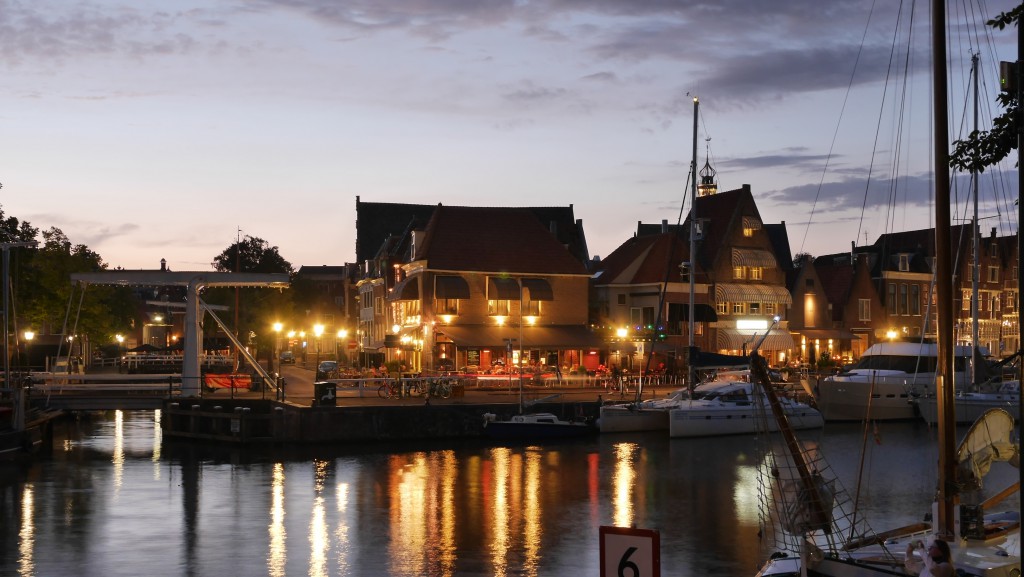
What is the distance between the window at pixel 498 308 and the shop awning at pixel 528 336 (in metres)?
0.98

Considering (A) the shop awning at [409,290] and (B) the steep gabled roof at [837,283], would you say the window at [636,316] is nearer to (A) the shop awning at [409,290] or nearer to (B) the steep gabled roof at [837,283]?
(B) the steep gabled roof at [837,283]

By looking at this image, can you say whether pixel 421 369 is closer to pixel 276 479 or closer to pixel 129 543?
pixel 276 479

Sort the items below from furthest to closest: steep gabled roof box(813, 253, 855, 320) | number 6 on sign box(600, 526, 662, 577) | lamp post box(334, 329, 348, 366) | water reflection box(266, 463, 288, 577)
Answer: lamp post box(334, 329, 348, 366) < steep gabled roof box(813, 253, 855, 320) < water reflection box(266, 463, 288, 577) < number 6 on sign box(600, 526, 662, 577)

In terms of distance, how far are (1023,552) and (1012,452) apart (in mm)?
8201

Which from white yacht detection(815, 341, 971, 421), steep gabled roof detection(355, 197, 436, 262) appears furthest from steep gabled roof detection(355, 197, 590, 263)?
white yacht detection(815, 341, 971, 421)

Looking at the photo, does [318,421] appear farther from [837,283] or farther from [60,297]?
[837,283]

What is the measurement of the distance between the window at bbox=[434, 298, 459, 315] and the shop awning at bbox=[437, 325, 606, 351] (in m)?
1.05

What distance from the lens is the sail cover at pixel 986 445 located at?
1936 centimetres

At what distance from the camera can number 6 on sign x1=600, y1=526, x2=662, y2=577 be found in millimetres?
9508

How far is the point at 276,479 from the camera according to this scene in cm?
3781

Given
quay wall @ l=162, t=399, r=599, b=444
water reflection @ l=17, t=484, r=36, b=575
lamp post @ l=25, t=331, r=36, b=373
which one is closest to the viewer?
water reflection @ l=17, t=484, r=36, b=575

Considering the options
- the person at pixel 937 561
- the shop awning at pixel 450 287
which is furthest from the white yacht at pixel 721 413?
the person at pixel 937 561

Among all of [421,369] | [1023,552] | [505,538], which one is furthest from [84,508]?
[421,369]

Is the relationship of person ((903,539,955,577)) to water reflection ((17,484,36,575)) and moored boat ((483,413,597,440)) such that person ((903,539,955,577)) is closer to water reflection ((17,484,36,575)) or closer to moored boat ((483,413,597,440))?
water reflection ((17,484,36,575))
